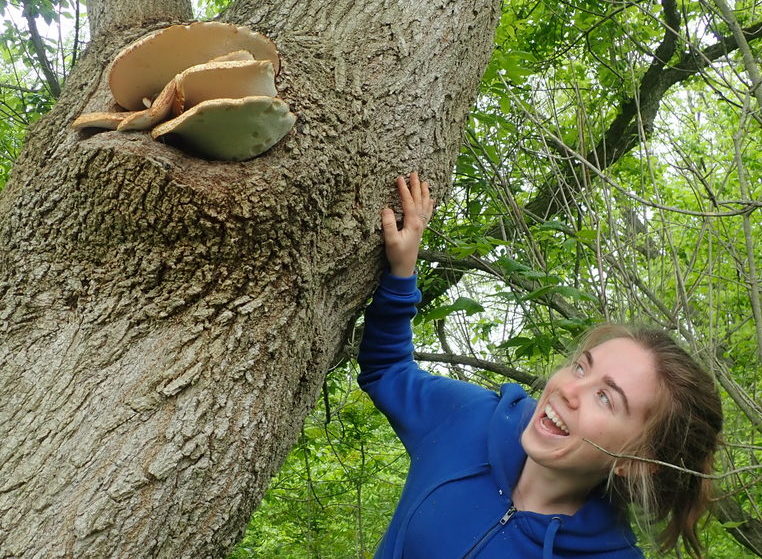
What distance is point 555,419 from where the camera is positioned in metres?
1.79

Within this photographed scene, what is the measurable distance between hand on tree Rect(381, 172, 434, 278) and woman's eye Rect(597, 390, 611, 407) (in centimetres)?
63

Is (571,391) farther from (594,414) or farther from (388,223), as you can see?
(388,223)

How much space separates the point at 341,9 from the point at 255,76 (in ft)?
2.07

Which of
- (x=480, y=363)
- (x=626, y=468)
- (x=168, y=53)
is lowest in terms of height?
(x=480, y=363)

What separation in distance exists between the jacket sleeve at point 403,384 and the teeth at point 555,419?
0.32 meters

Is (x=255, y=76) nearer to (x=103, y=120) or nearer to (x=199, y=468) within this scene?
(x=103, y=120)

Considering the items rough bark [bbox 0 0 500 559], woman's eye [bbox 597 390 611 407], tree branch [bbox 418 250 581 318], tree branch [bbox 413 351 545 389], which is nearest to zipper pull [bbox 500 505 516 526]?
woman's eye [bbox 597 390 611 407]

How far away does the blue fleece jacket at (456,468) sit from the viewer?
1815 mm

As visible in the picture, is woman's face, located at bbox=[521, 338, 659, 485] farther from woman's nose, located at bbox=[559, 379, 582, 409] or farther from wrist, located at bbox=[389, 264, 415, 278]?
wrist, located at bbox=[389, 264, 415, 278]

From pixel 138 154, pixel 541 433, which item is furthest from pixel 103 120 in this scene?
pixel 541 433

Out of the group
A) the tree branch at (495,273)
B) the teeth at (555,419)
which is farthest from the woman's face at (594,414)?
the tree branch at (495,273)

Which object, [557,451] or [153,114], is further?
[557,451]

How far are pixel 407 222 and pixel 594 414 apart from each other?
721 mm

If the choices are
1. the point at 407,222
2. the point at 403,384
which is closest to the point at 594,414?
the point at 403,384
